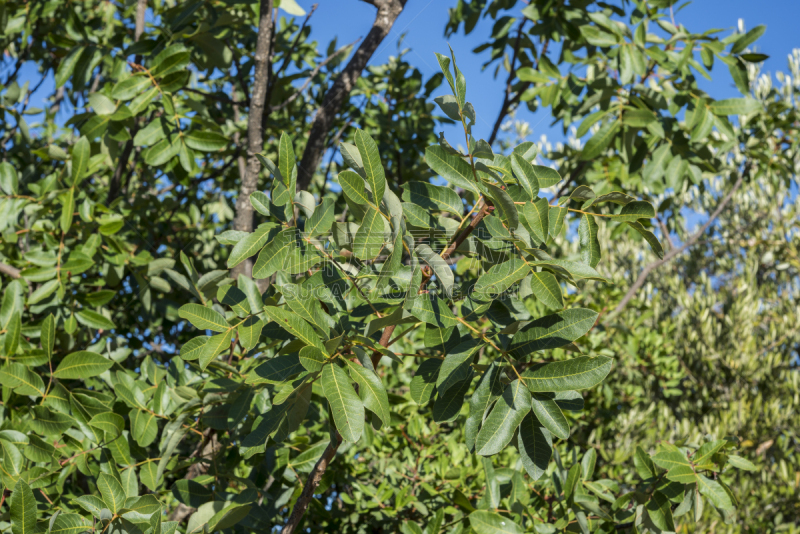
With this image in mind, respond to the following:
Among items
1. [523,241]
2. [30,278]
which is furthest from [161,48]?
[523,241]

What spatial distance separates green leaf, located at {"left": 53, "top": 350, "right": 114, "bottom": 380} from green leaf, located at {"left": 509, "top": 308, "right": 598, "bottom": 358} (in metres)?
0.96

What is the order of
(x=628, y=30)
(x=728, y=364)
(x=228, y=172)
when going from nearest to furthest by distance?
(x=628, y=30), (x=228, y=172), (x=728, y=364)

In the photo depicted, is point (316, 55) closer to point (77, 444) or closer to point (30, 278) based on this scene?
point (30, 278)

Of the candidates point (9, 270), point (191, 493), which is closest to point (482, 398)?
point (191, 493)

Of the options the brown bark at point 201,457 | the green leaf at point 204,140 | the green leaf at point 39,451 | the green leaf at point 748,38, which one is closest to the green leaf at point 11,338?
the green leaf at point 39,451

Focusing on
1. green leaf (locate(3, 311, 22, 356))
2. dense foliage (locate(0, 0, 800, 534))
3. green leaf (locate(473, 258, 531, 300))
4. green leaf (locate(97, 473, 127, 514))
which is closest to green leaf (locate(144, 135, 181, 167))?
dense foliage (locate(0, 0, 800, 534))

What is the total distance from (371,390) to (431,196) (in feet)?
1.15

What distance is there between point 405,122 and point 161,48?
1224mm

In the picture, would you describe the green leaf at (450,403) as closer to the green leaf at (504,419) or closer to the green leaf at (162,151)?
the green leaf at (504,419)

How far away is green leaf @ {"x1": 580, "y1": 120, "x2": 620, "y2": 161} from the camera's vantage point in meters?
1.99

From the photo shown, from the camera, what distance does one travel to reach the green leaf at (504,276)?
823 millimetres

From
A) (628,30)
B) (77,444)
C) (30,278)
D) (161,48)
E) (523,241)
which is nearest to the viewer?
(523,241)

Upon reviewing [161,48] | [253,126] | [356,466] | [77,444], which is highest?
[161,48]

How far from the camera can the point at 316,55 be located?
329 centimetres
